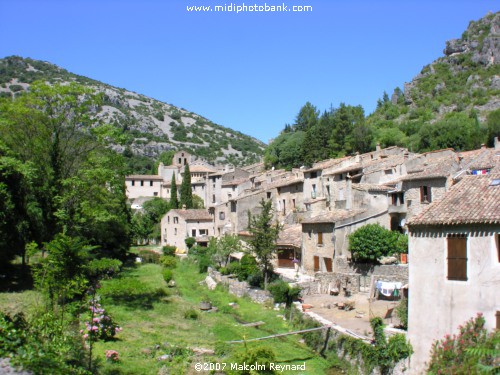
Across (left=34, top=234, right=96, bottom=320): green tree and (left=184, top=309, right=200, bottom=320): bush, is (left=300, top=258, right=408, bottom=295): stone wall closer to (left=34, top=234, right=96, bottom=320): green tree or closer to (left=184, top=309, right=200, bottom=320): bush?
(left=184, top=309, right=200, bottom=320): bush

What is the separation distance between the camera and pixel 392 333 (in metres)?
19.8

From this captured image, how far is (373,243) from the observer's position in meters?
32.1

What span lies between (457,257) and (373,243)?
15000mm

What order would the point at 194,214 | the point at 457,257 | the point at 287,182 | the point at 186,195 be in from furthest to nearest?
the point at 186,195 → the point at 194,214 → the point at 287,182 → the point at 457,257

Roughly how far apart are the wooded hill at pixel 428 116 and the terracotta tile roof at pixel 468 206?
49.5 meters

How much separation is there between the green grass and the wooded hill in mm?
42788

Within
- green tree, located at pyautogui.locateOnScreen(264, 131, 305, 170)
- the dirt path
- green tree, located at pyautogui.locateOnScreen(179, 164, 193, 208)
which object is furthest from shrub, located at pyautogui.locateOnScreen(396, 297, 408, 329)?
green tree, located at pyautogui.locateOnScreen(264, 131, 305, 170)

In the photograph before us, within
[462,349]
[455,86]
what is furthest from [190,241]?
[455,86]

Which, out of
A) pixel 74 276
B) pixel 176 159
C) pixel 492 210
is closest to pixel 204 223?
pixel 74 276

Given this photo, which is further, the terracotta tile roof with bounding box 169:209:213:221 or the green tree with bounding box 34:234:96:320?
the terracotta tile roof with bounding box 169:209:213:221

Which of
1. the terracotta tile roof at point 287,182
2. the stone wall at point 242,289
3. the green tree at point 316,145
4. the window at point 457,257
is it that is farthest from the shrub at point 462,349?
the green tree at point 316,145

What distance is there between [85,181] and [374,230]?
66.5 feet

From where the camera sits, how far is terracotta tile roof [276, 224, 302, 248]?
41250 millimetres

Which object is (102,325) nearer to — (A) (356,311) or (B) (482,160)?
(A) (356,311)
